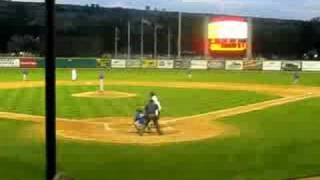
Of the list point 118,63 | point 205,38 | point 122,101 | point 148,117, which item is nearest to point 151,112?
point 148,117

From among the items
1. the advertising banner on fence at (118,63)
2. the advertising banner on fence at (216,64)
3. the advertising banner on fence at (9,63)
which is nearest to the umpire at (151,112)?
the advertising banner on fence at (9,63)

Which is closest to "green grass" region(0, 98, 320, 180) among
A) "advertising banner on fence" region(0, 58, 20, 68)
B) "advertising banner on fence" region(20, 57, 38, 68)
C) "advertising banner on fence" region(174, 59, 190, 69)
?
"advertising banner on fence" region(0, 58, 20, 68)

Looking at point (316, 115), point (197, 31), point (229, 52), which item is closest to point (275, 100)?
point (316, 115)

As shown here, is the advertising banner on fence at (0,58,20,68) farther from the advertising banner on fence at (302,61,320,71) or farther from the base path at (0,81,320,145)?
the base path at (0,81,320,145)

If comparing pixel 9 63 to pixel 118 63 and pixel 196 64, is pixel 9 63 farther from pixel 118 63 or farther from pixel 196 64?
pixel 196 64

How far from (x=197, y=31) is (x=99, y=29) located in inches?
687

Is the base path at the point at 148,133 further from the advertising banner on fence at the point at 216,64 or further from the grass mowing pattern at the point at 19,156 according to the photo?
the advertising banner on fence at the point at 216,64

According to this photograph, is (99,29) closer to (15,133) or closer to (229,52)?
(229,52)

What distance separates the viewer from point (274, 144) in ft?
74.0

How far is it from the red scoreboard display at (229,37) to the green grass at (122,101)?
165ft

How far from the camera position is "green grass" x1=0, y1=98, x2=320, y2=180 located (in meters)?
16.9

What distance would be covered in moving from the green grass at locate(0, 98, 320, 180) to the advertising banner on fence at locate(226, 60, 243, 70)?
60796 mm

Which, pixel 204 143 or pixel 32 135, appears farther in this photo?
pixel 32 135

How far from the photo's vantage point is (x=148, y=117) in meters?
24.1
